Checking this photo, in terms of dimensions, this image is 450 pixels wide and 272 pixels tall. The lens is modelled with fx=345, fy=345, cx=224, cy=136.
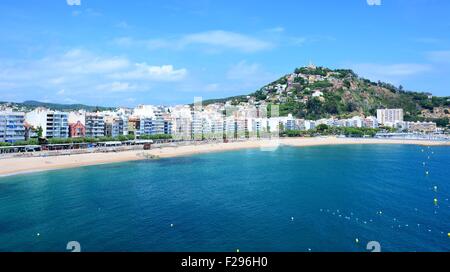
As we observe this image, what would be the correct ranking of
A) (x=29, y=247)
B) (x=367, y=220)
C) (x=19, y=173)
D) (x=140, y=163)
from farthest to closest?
(x=140, y=163), (x=19, y=173), (x=367, y=220), (x=29, y=247)

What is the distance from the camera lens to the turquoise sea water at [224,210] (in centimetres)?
1195

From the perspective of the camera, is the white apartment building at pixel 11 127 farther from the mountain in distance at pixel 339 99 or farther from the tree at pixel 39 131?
the mountain in distance at pixel 339 99

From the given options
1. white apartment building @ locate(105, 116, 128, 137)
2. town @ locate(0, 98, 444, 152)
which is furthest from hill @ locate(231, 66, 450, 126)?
white apartment building @ locate(105, 116, 128, 137)

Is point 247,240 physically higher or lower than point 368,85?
lower

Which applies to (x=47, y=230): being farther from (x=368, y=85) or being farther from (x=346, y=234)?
(x=368, y=85)

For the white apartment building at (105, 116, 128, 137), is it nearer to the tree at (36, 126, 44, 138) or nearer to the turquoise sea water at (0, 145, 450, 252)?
the tree at (36, 126, 44, 138)

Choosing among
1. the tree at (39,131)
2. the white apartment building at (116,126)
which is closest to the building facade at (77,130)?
the tree at (39,131)

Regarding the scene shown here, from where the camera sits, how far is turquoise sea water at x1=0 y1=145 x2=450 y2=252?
Result: 39.2 ft

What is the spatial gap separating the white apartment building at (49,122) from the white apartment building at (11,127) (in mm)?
3001

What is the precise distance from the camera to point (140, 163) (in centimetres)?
3447

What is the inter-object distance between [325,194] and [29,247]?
14648mm

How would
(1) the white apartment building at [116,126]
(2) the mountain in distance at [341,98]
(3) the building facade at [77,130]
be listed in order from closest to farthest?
1. (3) the building facade at [77,130]
2. (1) the white apartment building at [116,126]
3. (2) the mountain in distance at [341,98]
